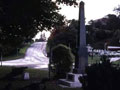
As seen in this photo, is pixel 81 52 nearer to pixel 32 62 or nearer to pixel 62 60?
pixel 62 60

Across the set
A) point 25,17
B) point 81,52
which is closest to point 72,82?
point 81,52

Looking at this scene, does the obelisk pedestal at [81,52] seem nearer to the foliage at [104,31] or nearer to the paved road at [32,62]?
the paved road at [32,62]

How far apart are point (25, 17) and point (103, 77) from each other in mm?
9250

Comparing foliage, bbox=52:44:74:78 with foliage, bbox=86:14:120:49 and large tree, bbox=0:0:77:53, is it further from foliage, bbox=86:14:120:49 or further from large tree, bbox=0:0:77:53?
foliage, bbox=86:14:120:49

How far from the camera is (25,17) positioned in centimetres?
1703

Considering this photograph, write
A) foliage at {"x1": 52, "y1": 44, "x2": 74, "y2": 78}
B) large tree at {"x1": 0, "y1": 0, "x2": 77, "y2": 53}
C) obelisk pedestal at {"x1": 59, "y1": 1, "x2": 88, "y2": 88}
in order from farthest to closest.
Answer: foliage at {"x1": 52, "y1": 44, "x2": 74, "y2": 78}
obelisk pedestal at {"x1": 59, "y1": 1, "x2": 88, "y2": 88}
large tree at {"x1": 0, "y1": 0, "x2": 77, "y2": 53}

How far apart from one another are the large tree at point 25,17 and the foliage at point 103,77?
7696 millimetres

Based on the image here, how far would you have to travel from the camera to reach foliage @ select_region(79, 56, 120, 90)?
836cm

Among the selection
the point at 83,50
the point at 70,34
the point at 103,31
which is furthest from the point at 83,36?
the point at 103,31

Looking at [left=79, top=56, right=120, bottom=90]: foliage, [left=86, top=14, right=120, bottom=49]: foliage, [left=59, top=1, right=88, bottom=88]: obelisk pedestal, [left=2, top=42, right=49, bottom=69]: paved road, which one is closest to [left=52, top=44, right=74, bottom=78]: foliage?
[left=59, top=1, right=88, bottom=88]: obelisk pedestal

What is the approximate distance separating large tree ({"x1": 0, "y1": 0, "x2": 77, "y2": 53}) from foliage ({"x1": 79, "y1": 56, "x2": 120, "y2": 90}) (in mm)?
7696

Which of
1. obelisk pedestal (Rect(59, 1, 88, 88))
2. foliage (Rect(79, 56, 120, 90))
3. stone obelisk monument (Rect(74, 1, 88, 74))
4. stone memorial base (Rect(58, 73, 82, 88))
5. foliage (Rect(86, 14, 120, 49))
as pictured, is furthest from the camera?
foliage (Rect(86, 14, 120, 49))

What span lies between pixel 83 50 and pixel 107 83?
10.8 meters

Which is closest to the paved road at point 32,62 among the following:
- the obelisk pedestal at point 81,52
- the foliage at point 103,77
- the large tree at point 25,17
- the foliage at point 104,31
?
the large tree at point 25,17
